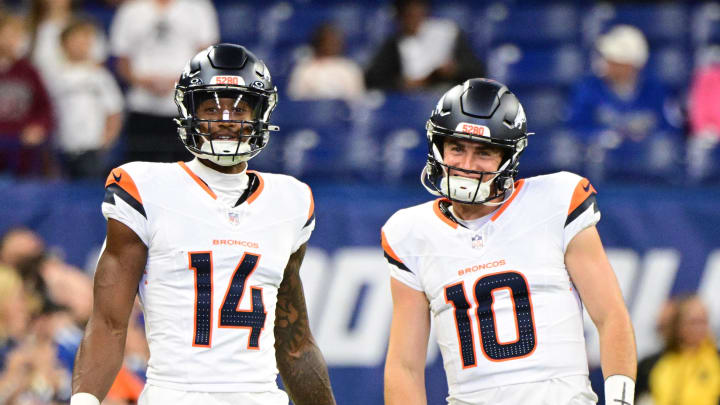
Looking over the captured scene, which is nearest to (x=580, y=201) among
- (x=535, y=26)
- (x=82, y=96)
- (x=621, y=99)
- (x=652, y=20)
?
(x=621, y=99)

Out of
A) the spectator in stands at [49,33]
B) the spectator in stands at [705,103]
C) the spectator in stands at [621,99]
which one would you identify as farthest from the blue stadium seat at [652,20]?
the spectator in stands at [49,33]

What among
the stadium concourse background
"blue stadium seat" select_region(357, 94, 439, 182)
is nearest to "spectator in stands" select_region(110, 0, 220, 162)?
the stadium concourse background

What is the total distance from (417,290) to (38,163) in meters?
4.32

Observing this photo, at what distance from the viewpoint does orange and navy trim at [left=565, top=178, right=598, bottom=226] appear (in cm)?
427

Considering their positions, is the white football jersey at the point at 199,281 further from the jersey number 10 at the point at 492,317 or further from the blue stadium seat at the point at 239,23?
the blue stadium seat at the point at 239,23

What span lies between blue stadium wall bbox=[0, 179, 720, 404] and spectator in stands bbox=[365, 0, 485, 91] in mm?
1968

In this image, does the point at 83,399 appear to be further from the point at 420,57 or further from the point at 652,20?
the point at 652,20

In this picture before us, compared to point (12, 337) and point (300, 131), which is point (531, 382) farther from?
point (300, 131)

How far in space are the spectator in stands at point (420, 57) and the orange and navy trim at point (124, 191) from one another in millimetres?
5187

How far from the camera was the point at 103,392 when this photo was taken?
4.15 metres

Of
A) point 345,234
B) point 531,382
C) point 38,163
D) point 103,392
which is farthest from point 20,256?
point 531,382

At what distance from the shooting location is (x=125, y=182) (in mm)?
4203

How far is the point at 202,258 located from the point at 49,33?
529cm

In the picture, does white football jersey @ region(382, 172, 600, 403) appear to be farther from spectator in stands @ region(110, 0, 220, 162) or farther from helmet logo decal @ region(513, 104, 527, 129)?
spectator in stands @ region(110, 0, 220, 162)
